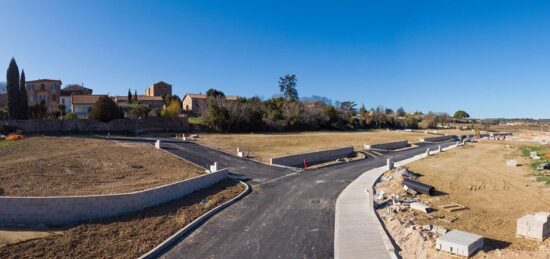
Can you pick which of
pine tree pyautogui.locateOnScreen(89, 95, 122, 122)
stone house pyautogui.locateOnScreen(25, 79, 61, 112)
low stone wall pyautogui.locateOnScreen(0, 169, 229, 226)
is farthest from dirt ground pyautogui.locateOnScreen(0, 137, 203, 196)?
stone house pyautogui.locateOnScreen(25, 79, 61, 112)

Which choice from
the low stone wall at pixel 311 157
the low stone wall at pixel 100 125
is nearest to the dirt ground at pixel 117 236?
the low stone wall at pixel 311 157

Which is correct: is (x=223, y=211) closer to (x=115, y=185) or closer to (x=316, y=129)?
(x=115, y=185)

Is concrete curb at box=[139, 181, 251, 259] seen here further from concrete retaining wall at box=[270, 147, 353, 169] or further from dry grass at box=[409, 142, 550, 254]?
concrete retaining wall at box=[270, 147, 353, 169]

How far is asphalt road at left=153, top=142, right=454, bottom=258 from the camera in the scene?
1339 cm

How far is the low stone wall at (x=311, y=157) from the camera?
109 ft

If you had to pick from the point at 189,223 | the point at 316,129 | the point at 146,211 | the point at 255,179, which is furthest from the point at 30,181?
the point at 316,129

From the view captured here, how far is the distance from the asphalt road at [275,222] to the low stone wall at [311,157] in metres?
4.11

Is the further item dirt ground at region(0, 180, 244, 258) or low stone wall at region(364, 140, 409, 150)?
low stone wall at region(364, 140, 409, 150)

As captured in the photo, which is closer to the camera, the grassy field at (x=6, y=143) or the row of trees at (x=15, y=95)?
the grassy field at (x=6, y=143)

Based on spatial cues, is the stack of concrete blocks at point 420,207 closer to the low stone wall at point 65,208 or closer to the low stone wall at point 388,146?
the low stone wall at point 65,208

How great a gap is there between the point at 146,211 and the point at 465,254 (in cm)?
1344

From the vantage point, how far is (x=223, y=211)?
18.4 metres

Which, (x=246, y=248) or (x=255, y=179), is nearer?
(x=246, y=248)

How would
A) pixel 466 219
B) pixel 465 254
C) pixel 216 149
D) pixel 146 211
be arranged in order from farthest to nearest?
pixel 216 149
pixel 146 211
pixel 466 219
pixel 465 254
